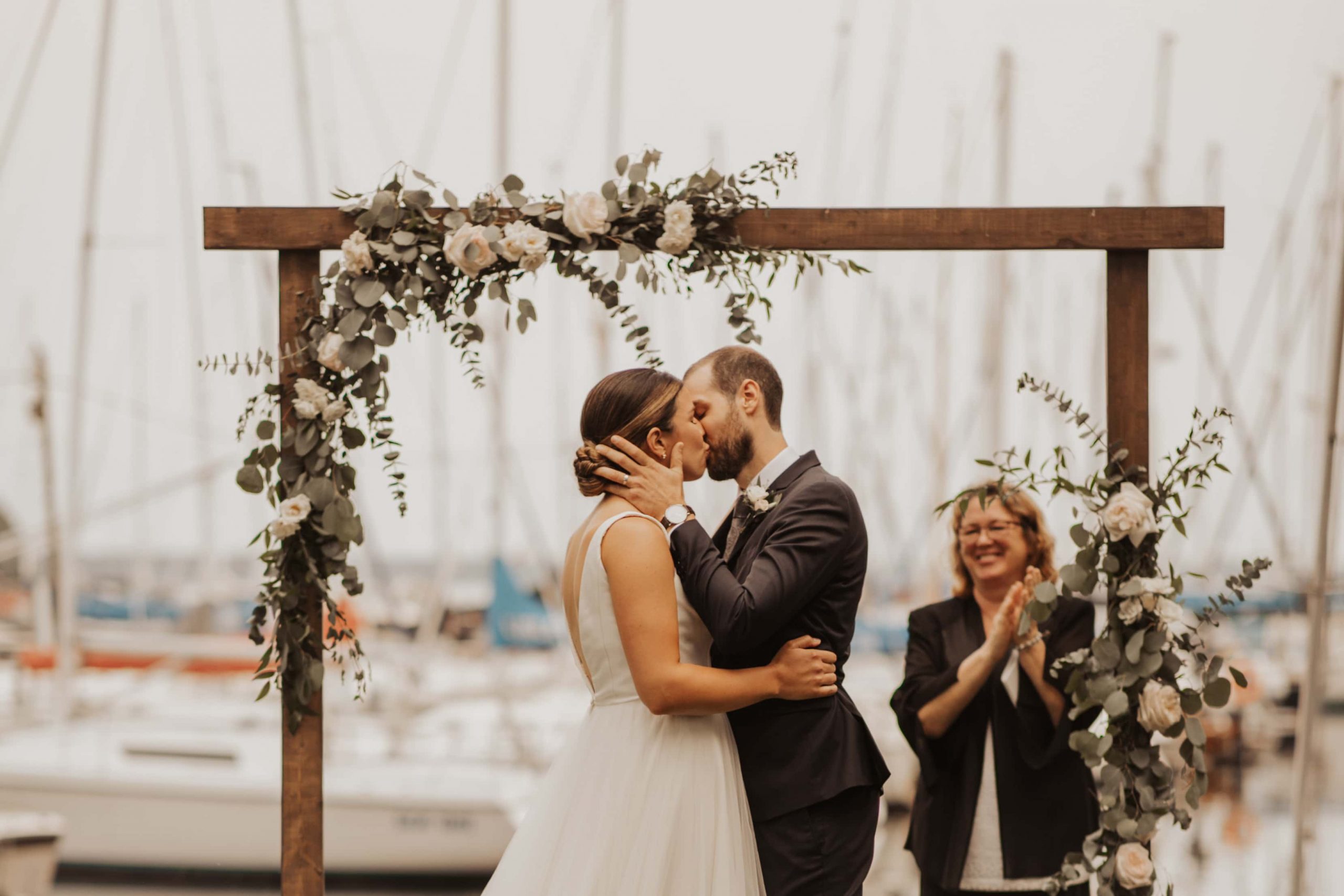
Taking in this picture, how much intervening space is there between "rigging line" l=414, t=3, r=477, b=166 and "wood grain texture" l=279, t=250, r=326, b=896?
7.65 m

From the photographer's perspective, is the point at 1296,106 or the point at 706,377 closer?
the point at 706,377

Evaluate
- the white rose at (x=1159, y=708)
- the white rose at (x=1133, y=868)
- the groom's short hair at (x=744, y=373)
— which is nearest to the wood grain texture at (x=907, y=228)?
the groom's short hair at (x=744, y=373)

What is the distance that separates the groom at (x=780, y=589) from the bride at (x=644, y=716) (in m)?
0.05

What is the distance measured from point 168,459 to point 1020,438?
12740 millimetres

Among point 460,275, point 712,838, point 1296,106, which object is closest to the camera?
point 712,838

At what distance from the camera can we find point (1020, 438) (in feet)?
50.2

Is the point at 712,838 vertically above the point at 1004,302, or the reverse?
the point at 1004,302

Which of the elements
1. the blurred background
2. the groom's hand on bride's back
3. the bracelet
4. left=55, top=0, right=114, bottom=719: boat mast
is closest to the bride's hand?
the groom's hand on bride's back

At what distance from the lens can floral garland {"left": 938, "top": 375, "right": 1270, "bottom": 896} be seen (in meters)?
3.21

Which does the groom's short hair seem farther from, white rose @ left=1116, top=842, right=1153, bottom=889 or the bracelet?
white rose @ left=1116, top=842, right=1153, bottom=889

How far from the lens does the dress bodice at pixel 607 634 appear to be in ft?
9.82

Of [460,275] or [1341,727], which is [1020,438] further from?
[460,275]

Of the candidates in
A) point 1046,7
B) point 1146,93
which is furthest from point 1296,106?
point 1046,7

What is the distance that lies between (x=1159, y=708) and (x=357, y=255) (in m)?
2.32
